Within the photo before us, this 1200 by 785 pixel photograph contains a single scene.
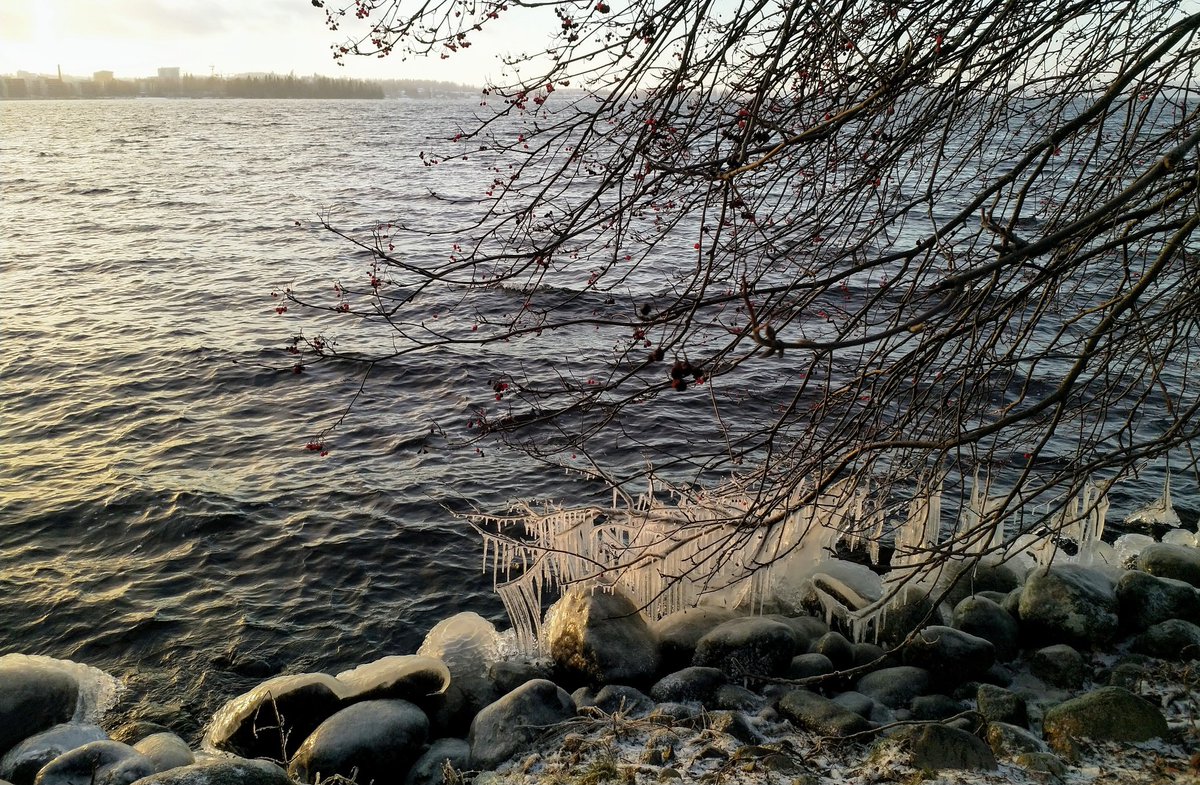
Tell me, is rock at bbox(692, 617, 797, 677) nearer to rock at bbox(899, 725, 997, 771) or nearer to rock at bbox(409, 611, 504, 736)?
rock at bbox(899, 725, 997, 771)

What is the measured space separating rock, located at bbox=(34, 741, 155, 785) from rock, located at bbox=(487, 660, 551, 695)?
2562 mm

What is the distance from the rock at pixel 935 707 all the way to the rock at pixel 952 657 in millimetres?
306

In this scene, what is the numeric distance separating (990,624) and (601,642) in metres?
3.19

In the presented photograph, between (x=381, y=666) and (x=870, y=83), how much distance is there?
19.1 ft

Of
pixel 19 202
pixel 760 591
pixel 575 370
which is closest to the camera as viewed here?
pixel 760 591

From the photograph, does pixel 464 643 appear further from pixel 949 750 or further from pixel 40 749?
pixel 949 750

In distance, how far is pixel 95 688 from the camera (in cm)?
754

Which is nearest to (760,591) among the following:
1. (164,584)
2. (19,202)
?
(164,584)

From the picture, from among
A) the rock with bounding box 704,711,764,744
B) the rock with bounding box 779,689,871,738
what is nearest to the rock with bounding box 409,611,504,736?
the rock with bounding box 704,711,764,744

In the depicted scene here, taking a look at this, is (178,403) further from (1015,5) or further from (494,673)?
(1015,5)

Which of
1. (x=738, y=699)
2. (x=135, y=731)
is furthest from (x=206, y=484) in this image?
(x=738, y=699)

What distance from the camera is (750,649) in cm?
688

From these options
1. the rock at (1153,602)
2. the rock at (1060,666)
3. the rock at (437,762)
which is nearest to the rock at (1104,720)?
the rock at (1060,666)

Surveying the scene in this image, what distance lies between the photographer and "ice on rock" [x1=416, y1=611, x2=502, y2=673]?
7605mm
